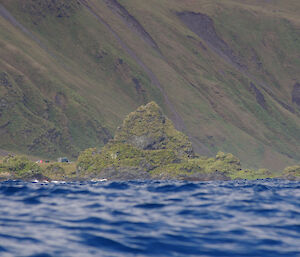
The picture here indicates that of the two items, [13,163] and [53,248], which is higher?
[13,163]

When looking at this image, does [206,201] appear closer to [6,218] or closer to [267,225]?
[267,225]

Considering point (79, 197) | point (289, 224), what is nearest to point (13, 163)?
point (79, 197)

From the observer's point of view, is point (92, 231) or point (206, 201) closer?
point (92, 231)

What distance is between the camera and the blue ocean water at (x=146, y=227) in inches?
762

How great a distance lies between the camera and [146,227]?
75.8 feet

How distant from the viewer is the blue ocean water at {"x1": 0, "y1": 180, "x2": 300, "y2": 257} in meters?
19.3

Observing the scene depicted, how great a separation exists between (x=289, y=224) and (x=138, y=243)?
8.40 metres

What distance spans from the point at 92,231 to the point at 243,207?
11.3 m

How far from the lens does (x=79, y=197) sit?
3566cm

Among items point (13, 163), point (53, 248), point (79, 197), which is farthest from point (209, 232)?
point (13, 163)

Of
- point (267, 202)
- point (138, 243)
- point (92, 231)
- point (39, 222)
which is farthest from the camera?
point (267, 202)

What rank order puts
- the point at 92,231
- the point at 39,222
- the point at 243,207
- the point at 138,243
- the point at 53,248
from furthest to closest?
the point at 243,207
the point at 39,222
the point at 92,231
the point at 138,243
the point at 53,248

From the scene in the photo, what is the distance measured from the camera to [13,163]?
634 ft

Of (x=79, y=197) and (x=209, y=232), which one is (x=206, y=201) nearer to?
(x=79, y=197)
